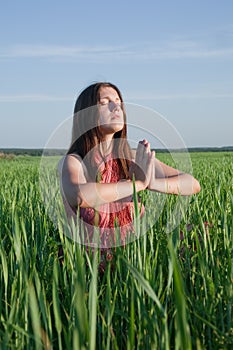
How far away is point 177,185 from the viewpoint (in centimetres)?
192

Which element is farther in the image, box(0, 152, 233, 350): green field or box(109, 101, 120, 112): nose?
box(109, 101, 120, 112): nose

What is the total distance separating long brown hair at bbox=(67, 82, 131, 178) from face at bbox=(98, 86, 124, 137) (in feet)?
0.05

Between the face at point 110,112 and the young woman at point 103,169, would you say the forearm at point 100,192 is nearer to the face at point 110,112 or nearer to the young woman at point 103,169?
the young woman at point 103,169

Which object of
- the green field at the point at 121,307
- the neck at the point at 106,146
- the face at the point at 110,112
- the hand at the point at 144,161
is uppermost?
the face at the point at 110,112

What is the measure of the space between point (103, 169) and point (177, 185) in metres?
0.27

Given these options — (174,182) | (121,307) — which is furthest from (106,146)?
(121,307)

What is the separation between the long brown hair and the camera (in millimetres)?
1896

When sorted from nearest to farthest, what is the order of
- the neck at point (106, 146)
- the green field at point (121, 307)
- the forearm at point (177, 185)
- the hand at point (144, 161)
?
1. the green field at point (121, 307)
2. the hand at point (144, 161)
3. the forearm at point (177, 185)
4. the neck at point (106, 146)

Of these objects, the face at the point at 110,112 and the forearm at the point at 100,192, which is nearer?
the forearm at the point at 100,192

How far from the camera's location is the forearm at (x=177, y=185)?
5.91ft

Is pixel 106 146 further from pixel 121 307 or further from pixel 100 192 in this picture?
pixel 121 307

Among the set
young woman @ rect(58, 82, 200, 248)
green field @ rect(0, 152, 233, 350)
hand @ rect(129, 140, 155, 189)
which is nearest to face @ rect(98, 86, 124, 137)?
young woman @ rect(58, 82, 200, 248)

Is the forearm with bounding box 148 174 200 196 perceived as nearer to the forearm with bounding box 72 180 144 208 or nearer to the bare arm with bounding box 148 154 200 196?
the bare arm with bounding box 148 154 200 196

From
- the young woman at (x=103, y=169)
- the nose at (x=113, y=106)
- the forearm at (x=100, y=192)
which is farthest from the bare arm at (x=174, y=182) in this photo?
the nose at (x=113, y=106)
